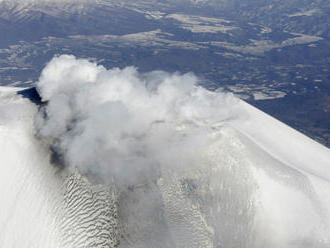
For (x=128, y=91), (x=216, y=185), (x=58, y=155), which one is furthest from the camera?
(x=128, y=91)

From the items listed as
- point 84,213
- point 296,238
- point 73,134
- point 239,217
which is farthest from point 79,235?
point 296,238

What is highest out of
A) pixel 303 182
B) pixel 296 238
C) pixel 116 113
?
pixel 116 113

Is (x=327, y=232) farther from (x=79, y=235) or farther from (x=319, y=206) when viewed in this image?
(x=79, y=235)

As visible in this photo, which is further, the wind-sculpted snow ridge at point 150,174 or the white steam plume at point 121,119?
the white steam plume at point 121,119

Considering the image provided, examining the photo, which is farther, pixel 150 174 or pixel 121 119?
pixel 121 119

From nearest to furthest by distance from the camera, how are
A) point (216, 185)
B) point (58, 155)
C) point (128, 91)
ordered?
point (216, 185), point (58, 155), point (128, 91)

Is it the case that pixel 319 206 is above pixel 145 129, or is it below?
below

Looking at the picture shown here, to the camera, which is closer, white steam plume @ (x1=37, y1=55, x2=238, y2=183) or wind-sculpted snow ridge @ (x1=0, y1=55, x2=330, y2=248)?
wind-sculpted snow ridge @ (x1=0, y1=55, x2=330, y2=248)

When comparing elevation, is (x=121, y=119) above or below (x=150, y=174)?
above
